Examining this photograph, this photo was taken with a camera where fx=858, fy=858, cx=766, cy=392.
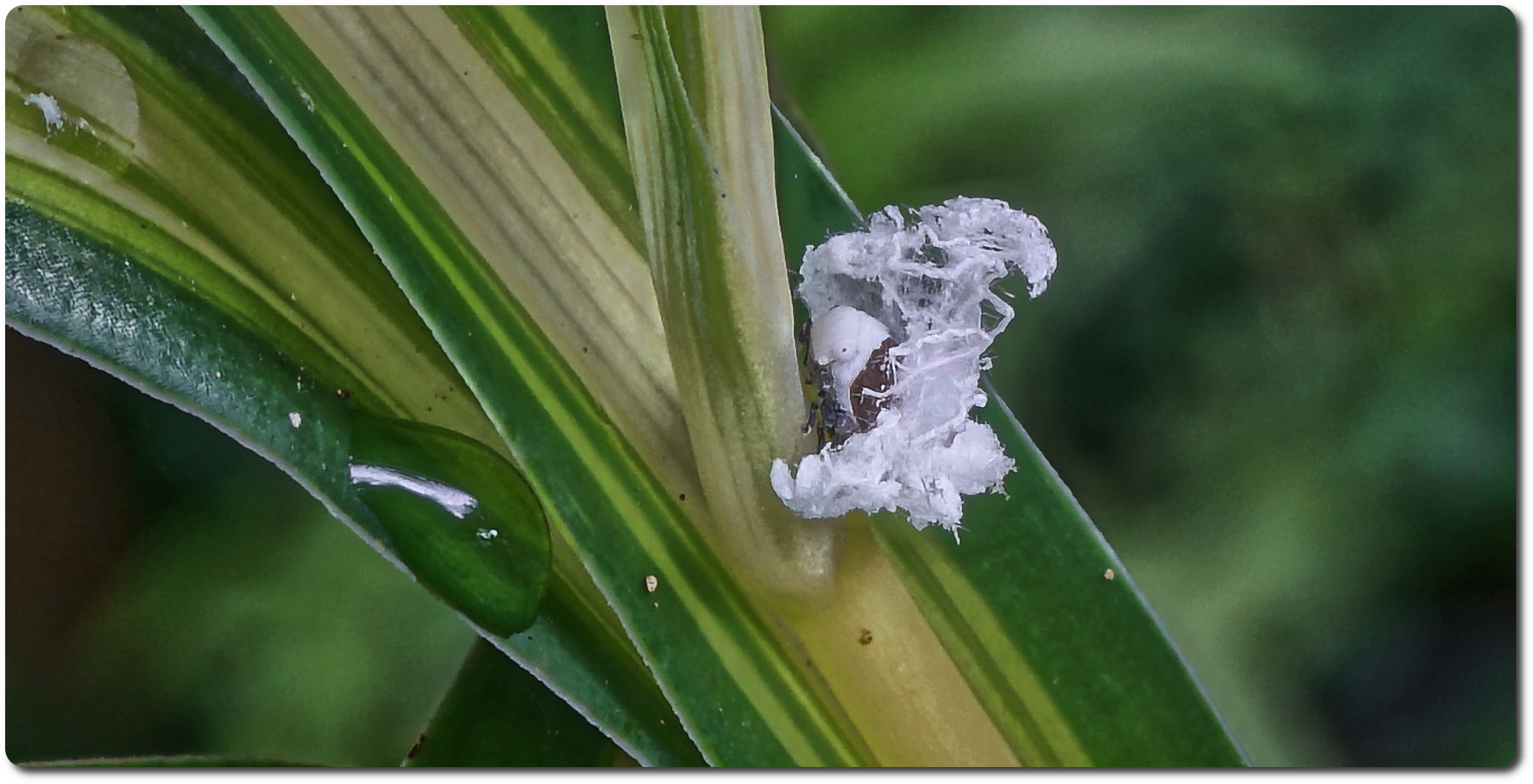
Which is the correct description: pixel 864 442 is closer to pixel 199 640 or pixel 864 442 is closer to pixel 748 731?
pixel 748 731

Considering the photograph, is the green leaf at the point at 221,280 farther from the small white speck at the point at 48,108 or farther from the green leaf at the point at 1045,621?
the green leaf at the point at 1045,621

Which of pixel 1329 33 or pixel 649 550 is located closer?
pixel 649 550

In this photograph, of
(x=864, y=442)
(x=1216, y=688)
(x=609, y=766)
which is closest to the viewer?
(x=864, y=442)

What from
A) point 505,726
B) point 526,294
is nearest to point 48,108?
point 526,294

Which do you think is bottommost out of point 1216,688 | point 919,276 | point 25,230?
point 1216,688

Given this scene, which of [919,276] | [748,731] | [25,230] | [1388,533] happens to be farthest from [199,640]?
[1388,533]

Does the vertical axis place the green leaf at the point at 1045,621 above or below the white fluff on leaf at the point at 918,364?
below

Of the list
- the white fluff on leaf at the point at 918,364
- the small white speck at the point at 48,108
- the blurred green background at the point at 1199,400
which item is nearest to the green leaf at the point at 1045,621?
the white fluff on leaf at the point at 918,364
